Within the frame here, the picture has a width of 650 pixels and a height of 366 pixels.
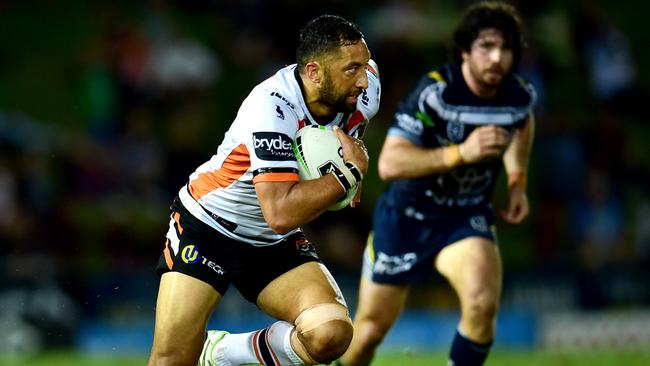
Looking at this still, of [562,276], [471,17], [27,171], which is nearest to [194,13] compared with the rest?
[27,171]

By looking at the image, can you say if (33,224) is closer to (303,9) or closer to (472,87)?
(303,9)

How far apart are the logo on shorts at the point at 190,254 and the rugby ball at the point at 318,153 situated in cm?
83

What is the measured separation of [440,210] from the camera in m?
8.39

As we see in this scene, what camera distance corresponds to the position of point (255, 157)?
6.49 metres

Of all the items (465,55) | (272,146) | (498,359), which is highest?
(272,146)

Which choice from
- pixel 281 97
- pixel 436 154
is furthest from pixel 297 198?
pixel 436 154

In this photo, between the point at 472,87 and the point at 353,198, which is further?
the point at 472,87

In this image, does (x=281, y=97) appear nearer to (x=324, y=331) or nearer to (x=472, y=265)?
(x=324, y=331)

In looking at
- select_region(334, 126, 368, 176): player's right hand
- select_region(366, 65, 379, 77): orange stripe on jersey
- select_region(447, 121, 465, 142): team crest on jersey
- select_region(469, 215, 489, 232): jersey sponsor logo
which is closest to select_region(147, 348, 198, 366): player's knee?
select_region(334, 126, 368, 176): player's right hand

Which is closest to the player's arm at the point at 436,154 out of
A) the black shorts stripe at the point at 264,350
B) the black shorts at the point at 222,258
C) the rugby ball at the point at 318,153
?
the black shorts at the point at 222,258

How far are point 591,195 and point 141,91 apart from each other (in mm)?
5695

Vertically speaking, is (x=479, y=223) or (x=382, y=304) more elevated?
(x=479, y=223)

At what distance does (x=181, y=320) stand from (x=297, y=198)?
105cm

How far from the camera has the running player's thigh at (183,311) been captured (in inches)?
269
